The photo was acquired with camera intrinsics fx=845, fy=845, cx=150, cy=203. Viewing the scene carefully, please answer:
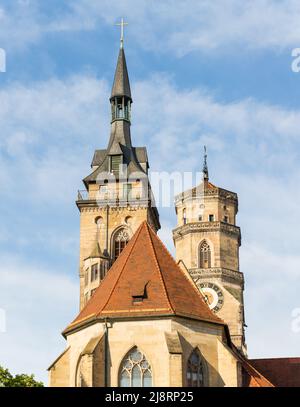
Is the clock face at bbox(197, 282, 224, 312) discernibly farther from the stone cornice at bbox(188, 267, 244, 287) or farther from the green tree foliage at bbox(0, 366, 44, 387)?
the green tree foliage at bbox(0, 366, 44, 387)

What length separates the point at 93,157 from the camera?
65125 millimetres

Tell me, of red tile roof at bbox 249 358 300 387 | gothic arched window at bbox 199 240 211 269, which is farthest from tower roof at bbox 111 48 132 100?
red tile roof at bbox 249 358 300 387

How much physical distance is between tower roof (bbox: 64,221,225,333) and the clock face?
2631cm

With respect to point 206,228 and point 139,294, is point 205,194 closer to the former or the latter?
point 206,228

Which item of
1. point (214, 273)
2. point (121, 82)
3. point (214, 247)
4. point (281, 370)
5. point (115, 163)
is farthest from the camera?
point (121, 82)

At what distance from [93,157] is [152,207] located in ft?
21.5

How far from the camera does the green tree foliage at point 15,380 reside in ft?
128

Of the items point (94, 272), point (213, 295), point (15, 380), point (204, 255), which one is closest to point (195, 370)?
point (15, 380)

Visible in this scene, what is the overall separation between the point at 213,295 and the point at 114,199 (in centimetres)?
997

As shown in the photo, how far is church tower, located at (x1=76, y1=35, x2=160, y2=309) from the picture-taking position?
5866 cm

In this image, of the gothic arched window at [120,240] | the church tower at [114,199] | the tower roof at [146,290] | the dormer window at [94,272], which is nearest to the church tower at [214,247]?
the church tower at [114,199]

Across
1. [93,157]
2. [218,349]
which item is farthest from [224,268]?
[218,349]

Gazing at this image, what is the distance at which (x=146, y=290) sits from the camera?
31750 mm
